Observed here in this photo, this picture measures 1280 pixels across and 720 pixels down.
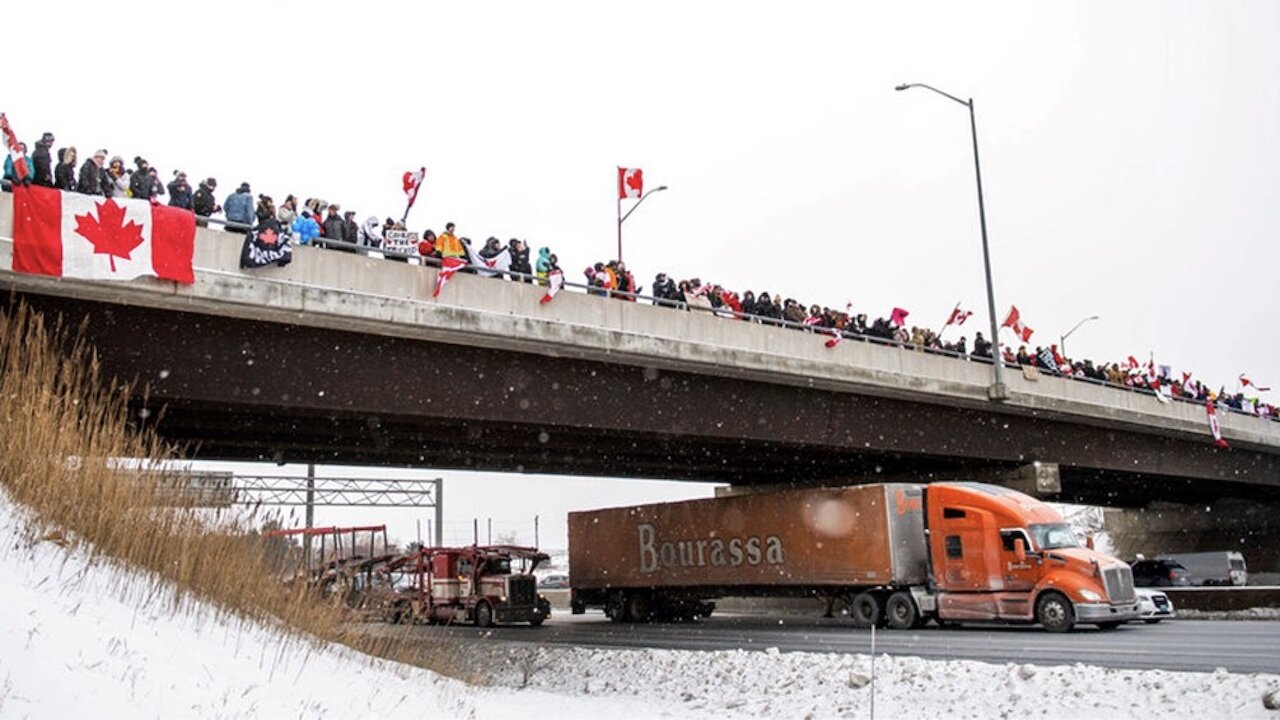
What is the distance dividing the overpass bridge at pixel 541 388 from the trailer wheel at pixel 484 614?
435 cm

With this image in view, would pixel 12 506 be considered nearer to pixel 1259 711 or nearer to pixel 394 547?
pixel 1259 711

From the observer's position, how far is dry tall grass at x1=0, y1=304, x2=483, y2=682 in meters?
9.85

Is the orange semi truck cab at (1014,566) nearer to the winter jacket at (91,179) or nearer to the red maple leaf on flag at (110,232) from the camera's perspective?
the red maple leaf on flag at (110,232)

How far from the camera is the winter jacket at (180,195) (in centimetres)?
1725

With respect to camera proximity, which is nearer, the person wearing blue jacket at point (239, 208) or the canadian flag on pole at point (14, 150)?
the canadian flag on pole at point (14, 150)

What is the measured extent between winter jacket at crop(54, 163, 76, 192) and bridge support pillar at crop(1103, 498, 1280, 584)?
Answer: 55.6m

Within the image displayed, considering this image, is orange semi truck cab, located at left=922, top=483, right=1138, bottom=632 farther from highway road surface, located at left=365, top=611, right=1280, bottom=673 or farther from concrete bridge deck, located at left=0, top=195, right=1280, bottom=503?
concrete bridge deck, located at left=0, top=195, right=1280, bottom=503

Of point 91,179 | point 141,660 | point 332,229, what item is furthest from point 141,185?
point 141,660

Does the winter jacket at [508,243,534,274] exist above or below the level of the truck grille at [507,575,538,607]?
above

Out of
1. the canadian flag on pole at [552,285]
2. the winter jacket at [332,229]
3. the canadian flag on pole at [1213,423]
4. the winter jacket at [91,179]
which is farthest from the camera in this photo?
the canadian flag on pole at [1213,423]

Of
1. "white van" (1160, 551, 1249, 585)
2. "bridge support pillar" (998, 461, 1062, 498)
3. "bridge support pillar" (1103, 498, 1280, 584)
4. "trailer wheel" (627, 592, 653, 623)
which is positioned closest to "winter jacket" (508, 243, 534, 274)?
"trailer wheel" (627, 592, 653, 623)

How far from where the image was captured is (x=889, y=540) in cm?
2575

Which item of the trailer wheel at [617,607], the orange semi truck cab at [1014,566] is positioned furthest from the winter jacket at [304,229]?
the trailer wheel at [617,607]

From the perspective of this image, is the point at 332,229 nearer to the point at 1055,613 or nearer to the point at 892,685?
the point at 892,685
